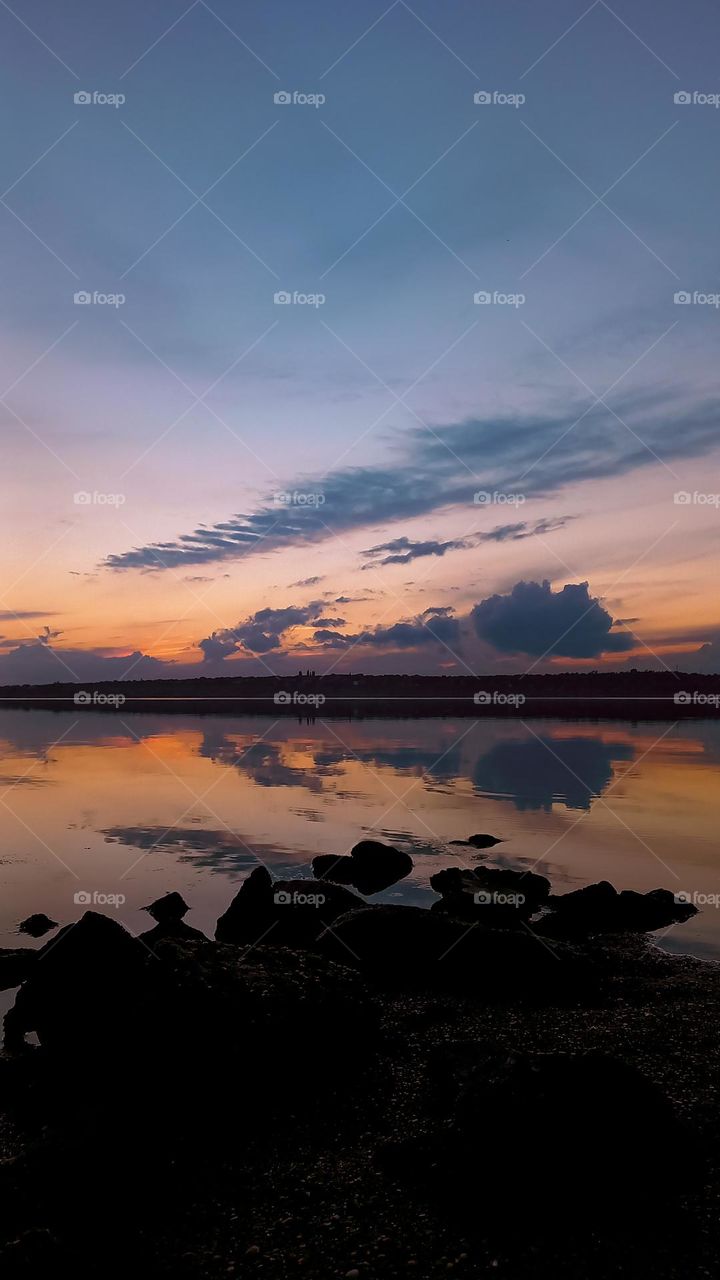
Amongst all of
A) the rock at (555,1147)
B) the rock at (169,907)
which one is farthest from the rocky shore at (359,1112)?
the rock at (169,907)

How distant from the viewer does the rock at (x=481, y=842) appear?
27.9 metres

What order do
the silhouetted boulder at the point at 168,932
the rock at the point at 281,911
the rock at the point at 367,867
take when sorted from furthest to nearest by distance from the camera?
1. the rock at the point at 367,867
2. the rock at the point at 281,911
3. the silhouetted boulder at the point at 168,932

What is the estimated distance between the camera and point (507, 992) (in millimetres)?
13602

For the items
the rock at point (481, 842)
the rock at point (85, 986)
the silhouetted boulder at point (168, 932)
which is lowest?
the rock at point (481, 842)

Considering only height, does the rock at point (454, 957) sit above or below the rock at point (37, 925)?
above

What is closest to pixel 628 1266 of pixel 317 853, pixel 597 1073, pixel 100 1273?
pixel 597 1073

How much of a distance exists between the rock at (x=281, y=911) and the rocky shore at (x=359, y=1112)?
10.5 feet

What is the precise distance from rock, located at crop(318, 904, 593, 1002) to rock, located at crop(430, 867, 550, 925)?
3.17 meters

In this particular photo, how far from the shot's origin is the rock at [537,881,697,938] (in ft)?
60.2

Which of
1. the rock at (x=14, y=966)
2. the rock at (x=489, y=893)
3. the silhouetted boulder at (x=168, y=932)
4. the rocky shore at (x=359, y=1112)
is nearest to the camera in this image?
the rocky shore at (x=359, y=1112)

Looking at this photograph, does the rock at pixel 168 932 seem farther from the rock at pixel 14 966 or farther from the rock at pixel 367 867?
the rock at pixel 367 867

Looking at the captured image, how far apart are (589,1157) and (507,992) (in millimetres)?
5694

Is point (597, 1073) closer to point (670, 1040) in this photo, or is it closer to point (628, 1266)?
point (628, 1266)

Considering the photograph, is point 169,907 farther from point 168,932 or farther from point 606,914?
point 606,914
